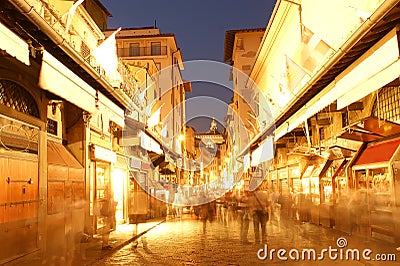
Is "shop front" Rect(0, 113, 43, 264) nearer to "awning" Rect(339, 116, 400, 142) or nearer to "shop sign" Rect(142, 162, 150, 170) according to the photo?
"awning" Rect(339, 116, 400, 142)

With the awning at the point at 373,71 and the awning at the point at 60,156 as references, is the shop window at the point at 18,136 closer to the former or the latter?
the awning at the point at 60,156

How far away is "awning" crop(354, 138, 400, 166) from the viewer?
12531 mm

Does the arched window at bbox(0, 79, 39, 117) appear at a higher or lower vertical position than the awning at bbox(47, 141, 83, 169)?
higher

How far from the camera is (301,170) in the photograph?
2300 centimetres

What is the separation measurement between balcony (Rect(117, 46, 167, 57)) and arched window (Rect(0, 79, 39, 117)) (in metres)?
42.3

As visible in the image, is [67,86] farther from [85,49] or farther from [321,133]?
[321,133]

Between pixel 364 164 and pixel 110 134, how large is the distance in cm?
1101

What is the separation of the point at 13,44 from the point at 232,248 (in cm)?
919

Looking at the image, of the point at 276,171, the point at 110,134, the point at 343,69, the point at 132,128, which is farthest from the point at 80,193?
the point at 276,171

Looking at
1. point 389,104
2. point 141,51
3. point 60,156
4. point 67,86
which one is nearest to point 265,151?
point 389,104

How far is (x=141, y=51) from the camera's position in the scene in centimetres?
5459

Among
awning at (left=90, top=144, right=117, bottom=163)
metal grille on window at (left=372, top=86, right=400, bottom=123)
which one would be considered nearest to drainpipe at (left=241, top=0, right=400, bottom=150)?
metal grille on window at (left=372, top=86, right=400, bottom=123)

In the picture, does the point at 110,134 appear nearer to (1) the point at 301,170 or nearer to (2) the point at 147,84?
(1) the point at 301,170

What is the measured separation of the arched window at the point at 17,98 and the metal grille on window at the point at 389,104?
32.5 ft
